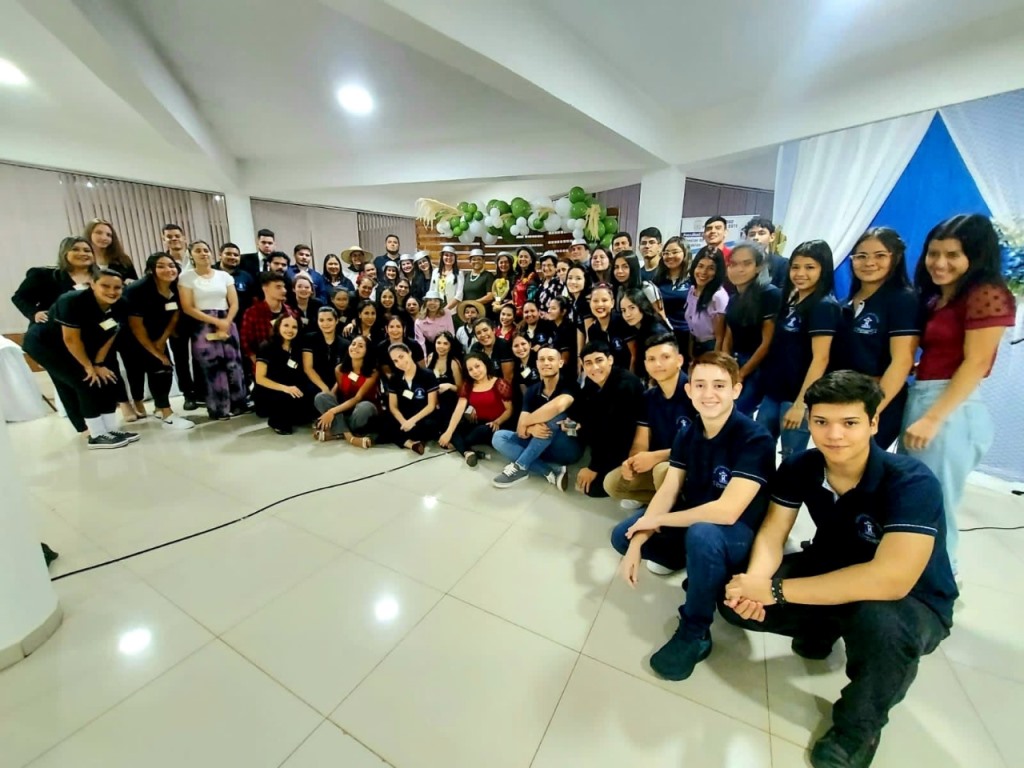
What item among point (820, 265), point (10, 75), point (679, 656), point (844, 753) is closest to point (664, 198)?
point (820, 265)

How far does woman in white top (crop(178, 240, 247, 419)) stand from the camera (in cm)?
347

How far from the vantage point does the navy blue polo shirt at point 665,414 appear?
6.60 feet

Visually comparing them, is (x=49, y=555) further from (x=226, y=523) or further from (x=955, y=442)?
(x=955, y=442)

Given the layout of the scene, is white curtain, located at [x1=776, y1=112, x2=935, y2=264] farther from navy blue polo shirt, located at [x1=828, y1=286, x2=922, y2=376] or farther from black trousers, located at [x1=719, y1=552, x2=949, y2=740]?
black trousers, located at [x1=719, y1=552, x2=949, y2=740]

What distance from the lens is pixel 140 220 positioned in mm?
6086

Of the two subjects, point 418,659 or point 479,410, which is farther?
point 479,410

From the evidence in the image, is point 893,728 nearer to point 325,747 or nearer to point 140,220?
point 325,747

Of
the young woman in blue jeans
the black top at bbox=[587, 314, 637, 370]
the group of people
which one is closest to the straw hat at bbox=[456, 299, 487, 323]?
the group of people

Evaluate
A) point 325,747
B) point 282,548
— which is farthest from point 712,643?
point 282,548

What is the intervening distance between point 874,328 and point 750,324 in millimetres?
631

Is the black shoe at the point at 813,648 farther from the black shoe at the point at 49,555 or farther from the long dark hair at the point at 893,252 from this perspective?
the black shoe at the point at 49,555

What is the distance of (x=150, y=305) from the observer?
3.39m

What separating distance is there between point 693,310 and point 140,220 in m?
7.71

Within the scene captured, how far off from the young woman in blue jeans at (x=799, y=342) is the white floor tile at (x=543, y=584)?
1145 mm
